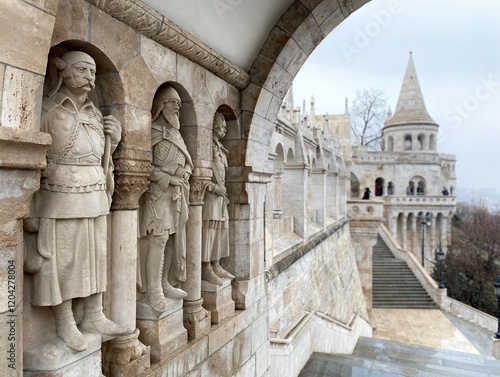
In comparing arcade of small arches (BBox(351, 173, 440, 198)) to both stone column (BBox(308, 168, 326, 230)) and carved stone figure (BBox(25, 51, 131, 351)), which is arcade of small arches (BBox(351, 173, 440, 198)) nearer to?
stone column (BBox(308, 168, 326, 230))

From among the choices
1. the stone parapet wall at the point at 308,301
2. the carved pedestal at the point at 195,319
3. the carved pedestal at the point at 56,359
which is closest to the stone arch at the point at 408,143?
the stone parapet wall at the point at 308,301

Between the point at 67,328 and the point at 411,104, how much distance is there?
4128 cm

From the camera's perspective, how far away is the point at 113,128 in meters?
2.20

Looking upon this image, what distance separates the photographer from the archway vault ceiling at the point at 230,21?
2.69 metres

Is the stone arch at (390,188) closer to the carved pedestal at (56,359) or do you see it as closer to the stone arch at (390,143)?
the stone arch at (390,143)

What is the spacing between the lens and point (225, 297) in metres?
3.58

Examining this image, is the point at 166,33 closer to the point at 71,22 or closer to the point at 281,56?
the point at 71,22

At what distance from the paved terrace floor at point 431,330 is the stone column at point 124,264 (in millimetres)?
12855

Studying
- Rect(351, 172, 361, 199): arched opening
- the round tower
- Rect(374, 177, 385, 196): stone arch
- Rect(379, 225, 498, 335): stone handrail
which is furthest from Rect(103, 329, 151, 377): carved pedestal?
the round tower

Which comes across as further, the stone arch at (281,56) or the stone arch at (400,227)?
the stone arch at (400,227)

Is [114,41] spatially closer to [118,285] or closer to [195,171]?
[195,171]

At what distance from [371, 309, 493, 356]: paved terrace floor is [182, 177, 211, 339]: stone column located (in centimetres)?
1211

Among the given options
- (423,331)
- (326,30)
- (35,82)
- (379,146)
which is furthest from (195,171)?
(379,146)

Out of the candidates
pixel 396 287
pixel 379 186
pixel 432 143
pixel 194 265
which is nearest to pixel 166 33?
pixel 194 265
